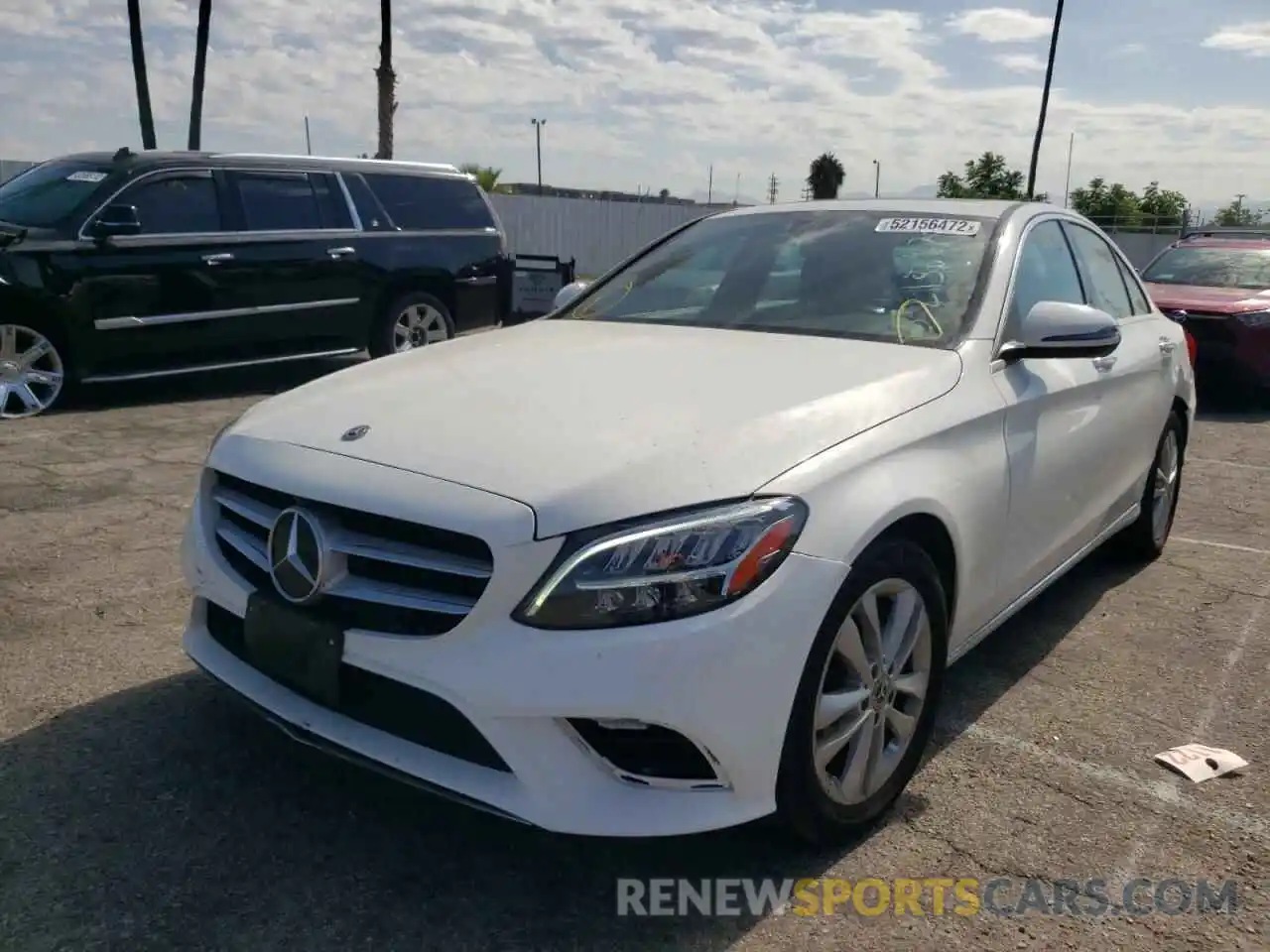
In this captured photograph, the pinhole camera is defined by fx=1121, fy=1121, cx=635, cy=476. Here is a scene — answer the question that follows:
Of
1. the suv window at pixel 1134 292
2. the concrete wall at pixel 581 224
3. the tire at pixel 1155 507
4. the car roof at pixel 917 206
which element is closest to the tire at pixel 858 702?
the car roof at pixel 917 206

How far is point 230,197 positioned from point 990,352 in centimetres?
676

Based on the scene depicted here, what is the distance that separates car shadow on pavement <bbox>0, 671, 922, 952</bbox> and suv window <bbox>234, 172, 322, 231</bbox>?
6166mm

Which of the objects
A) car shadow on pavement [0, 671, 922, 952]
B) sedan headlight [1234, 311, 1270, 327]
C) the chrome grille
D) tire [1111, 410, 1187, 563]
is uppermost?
sedan headlight [1234, 311, 1270, 327]

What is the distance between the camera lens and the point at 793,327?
3512 millimetres

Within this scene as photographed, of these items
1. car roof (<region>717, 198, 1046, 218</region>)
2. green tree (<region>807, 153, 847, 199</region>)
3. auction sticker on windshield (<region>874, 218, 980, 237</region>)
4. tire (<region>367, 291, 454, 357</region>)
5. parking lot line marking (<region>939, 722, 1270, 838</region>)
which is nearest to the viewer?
parking lot line marking (<region>939, 722, 1270, 838</region>)

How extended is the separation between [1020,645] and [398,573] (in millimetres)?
2630

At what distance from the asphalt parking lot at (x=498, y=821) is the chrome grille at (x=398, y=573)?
613mm

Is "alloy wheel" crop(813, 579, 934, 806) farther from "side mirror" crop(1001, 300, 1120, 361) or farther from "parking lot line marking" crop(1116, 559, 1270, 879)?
"side mirror" crop(1001, 300, 1120, 361)

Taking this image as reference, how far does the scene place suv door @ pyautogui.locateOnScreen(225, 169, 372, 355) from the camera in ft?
27.8

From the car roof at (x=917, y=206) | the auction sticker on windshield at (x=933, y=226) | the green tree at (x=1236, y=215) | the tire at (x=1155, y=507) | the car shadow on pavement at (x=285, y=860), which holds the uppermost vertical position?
the green tree at (x=1236, y=215)

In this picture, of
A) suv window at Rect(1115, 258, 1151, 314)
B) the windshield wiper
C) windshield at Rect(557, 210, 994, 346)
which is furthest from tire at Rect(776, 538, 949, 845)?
the windshield wiper

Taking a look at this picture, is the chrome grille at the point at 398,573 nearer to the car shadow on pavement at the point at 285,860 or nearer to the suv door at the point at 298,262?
the car shadow on pavement at the point at 285,860

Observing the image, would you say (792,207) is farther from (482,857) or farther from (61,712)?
(61,712)

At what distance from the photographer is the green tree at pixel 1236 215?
106ft
